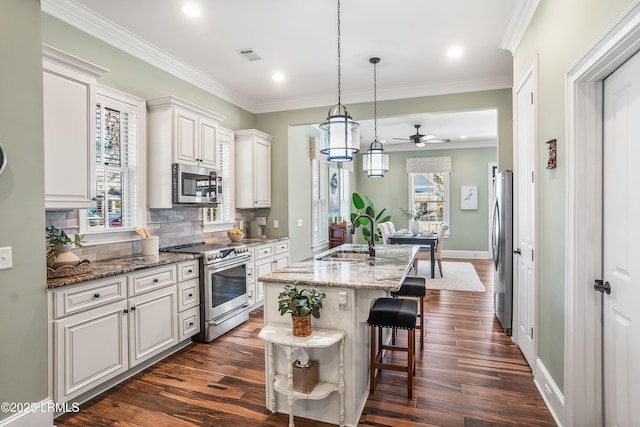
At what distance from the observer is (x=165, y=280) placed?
Result: 3.17 m

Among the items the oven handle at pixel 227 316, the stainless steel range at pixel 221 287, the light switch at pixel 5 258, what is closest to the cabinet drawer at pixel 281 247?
the stainless steel range at pixel 221 287

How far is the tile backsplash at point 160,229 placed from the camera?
289 cm

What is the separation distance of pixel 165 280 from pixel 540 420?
2.94 m

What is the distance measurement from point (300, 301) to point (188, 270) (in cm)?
175

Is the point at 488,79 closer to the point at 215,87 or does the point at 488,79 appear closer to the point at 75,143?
the point at 215,87

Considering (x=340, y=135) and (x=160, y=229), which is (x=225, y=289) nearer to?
(x=160, y=229)

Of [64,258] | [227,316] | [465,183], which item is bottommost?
[227,316]

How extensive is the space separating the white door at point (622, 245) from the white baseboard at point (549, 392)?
309mm

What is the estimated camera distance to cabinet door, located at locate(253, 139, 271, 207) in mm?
5242

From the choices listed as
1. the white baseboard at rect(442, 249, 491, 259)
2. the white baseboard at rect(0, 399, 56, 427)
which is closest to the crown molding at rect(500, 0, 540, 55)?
the white baseboard at rect(0, 399, 56, 427)

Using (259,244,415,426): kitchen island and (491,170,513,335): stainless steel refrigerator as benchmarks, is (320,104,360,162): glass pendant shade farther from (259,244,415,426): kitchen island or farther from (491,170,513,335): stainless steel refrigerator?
(491,170,513,335): stainless steel refrigerator

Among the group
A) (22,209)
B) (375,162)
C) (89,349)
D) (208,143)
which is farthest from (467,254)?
(22,209)

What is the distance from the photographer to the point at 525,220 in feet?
10.3

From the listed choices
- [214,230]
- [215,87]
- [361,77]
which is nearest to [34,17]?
[215,87]
